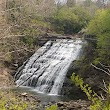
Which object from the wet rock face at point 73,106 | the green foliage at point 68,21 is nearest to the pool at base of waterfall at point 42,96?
the wet rock face at point 73,106

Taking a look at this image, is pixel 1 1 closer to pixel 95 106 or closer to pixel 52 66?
pixel 95 106

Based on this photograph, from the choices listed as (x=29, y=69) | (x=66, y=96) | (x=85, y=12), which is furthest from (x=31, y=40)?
(x=85, y=12)

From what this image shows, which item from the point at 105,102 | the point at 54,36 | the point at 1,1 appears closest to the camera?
the point at 105,102

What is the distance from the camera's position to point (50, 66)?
27578 mm

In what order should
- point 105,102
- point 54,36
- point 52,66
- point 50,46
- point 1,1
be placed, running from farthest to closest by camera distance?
1. point 54,36
2. point 50,46
3. point 52,66
4. point 1,1
5. point 105,102

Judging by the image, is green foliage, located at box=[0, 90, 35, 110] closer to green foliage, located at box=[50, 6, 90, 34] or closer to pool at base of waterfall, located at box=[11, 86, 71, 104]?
pool at base of waterfall, located at box=[11, 86, 71, 104]

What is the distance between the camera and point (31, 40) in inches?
1330

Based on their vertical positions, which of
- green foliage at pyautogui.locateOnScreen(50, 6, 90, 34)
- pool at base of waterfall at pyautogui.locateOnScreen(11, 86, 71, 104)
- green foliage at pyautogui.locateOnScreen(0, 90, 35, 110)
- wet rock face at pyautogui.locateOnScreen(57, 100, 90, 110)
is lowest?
pool at base of waterfall at pyautogui.locateOnScreen(11, 86, 71, 104)

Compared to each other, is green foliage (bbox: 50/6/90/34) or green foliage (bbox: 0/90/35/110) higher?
green foliage (bbox: 0/90/35/110)

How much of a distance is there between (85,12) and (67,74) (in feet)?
75.7

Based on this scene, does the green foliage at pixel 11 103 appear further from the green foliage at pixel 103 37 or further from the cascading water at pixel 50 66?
the green foliage at pixel 103 37

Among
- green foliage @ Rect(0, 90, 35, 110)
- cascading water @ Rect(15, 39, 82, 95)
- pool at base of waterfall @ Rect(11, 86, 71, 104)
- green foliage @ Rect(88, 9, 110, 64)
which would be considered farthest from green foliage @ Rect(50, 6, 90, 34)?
green foliage @ Rect(0, 90, 35, 110)

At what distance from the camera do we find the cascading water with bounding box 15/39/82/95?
2503 centimetres

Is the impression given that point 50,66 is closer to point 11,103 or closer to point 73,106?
point 73,106
